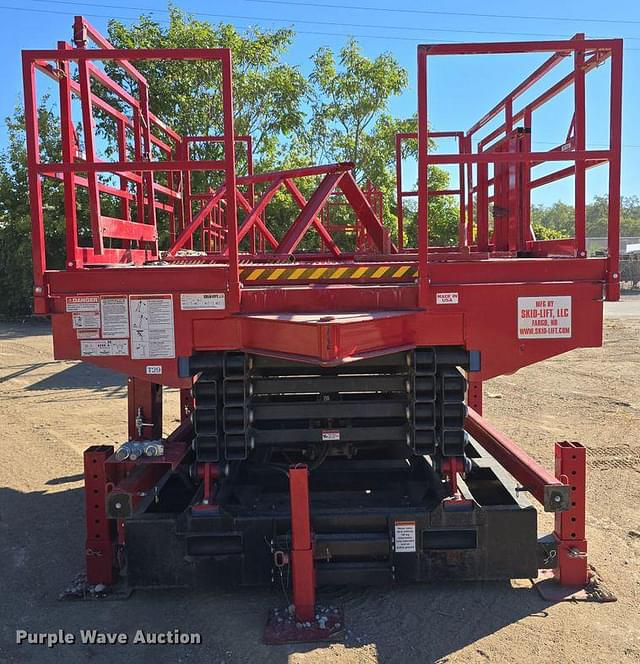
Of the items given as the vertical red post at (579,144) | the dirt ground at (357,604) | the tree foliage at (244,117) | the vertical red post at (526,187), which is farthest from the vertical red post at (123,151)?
the tree foliage at (244,117)

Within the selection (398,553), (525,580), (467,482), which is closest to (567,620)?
(525,580)

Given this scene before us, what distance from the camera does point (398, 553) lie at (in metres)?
3.58

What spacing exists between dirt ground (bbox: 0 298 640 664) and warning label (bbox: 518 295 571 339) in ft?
4.88

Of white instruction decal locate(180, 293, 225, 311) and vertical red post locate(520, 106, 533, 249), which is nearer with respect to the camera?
white instruction decal locate(180, 293, 225, 311)

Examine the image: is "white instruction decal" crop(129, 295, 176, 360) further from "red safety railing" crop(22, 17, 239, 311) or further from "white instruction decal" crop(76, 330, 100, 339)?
"red safety railing" crop(22, 17, 239, 311)

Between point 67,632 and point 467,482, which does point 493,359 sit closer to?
point 467,482


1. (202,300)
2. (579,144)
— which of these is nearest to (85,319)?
(202,300)

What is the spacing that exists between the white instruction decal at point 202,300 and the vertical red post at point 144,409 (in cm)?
89

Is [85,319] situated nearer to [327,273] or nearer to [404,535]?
[327,273]

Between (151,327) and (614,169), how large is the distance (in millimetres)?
2673

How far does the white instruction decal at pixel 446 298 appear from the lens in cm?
355

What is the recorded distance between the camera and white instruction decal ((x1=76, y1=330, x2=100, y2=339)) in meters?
3.59

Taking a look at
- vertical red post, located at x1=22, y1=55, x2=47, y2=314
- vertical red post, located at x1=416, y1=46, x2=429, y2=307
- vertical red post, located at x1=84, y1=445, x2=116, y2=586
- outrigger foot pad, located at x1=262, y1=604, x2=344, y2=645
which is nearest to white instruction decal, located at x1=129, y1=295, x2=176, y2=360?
vertical red post, located at x1=22, y1=55, x2=47, y2=314

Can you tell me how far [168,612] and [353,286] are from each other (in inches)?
82.4
